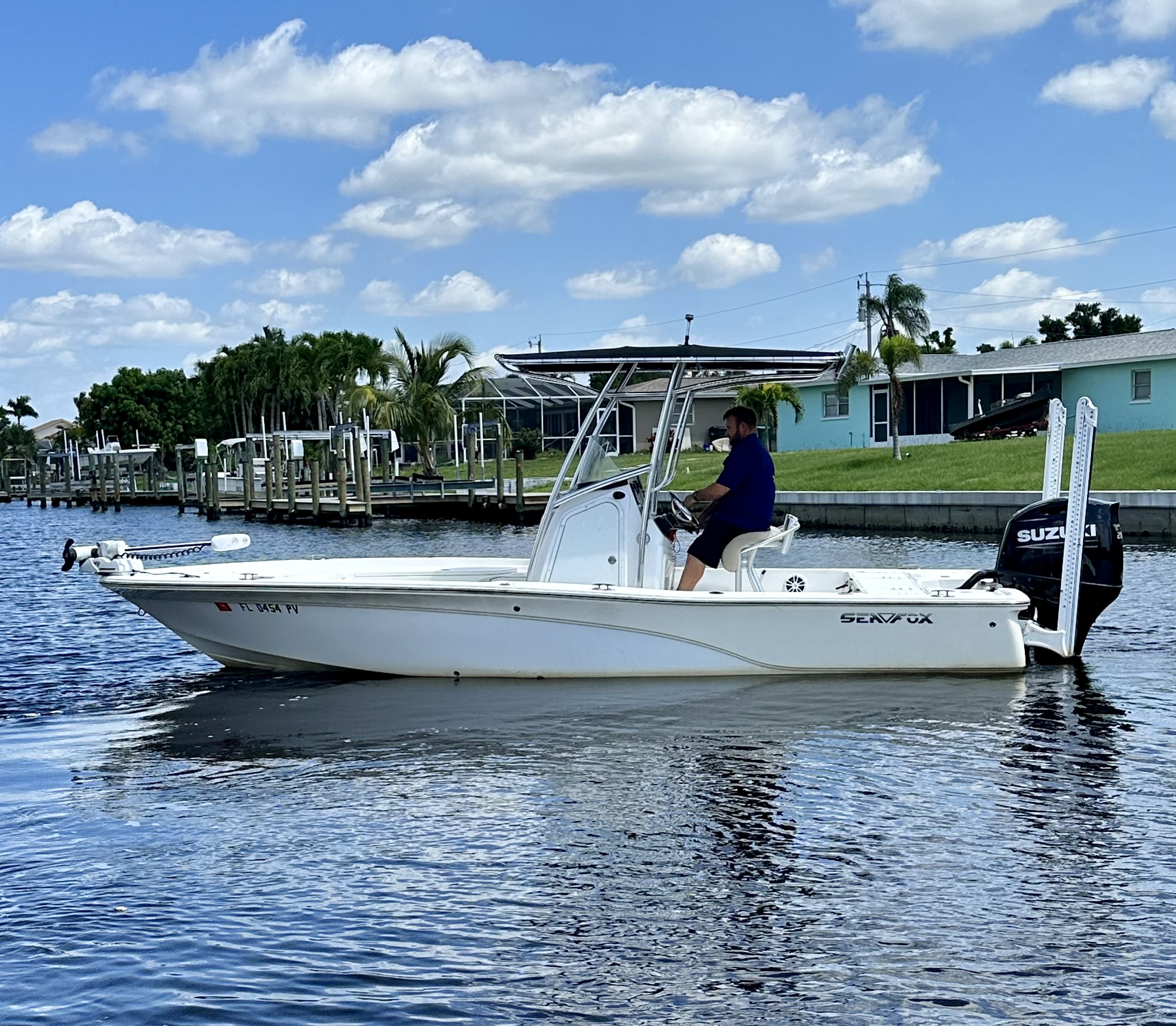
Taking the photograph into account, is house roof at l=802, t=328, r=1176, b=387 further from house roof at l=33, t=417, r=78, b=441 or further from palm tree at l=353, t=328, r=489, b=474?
house roof at l=33, t=417, r=78, b=441

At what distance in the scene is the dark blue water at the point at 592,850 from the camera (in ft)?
16.4

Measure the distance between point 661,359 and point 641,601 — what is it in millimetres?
1954

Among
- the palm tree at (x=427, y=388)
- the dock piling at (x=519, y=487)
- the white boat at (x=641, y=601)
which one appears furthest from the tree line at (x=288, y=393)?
the white boat at (x=641, y=601)

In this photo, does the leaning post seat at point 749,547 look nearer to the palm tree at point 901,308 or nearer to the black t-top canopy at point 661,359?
the black t-top canopy at point 661,359

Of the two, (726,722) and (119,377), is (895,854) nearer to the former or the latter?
(726,722)

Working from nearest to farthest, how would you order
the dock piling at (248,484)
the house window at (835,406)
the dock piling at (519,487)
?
Answer: 1. the dock piling at (519,487)
2. the dock piling at (248,484)
3. the house window at (835,406)

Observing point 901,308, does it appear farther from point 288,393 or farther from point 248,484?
point 288,393

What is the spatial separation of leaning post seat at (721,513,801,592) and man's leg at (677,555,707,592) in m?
0.21

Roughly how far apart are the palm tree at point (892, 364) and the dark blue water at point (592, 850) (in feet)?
93.3

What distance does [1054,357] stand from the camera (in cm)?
4672

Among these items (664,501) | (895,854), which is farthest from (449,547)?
(895,854)

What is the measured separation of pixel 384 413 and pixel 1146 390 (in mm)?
28784

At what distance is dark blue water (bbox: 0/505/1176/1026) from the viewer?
4.98 meters

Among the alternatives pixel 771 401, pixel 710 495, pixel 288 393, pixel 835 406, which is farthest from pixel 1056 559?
pixel 288 393
